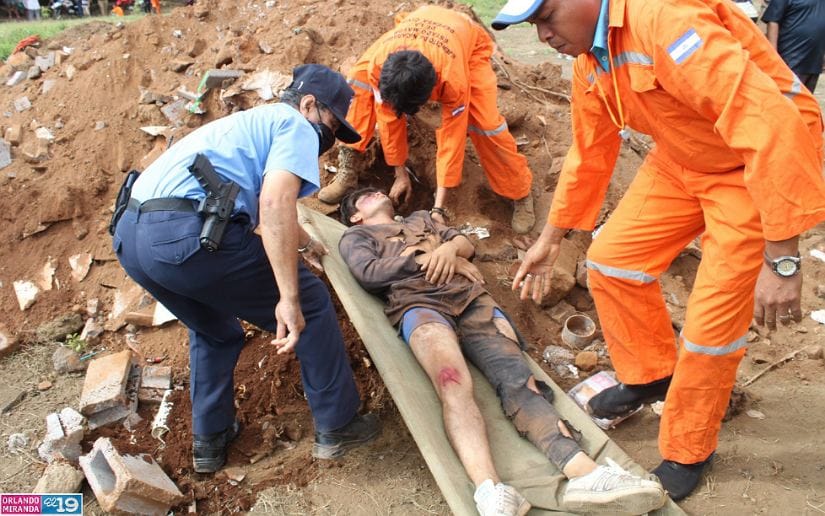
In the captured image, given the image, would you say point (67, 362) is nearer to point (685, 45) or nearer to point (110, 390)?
point (110, 390)

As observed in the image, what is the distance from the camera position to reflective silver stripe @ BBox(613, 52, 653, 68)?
2.23 meters

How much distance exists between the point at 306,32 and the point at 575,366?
3.87m

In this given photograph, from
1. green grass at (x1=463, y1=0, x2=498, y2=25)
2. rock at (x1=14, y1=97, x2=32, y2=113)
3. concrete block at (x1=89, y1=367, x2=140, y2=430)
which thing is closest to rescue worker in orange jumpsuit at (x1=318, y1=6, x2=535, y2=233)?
concrete block at (x1=89, y1=367, x2=140, y2=430)

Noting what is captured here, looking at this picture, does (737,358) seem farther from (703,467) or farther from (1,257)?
(1,257)

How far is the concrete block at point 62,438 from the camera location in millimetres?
3123

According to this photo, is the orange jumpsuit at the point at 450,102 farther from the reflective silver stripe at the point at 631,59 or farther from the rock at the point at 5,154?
the rock at the point at 5,154

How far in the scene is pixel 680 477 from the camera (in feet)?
8.83

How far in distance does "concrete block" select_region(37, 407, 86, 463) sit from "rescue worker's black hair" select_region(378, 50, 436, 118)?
8.76ft

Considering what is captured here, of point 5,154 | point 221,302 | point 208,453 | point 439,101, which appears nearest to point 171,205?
point 221,302

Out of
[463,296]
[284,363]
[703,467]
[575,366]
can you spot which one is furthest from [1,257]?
[703,467]

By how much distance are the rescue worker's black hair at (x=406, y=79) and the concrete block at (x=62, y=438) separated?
2.67 m

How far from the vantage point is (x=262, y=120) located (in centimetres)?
267

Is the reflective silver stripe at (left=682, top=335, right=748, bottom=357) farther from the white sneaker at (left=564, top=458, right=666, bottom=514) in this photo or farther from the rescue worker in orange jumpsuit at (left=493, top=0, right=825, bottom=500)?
the white sneaker at (left=564, top=458, right=666, bottom=514)

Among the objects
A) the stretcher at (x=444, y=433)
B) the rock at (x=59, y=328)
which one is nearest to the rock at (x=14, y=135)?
the rock at (x=59, y=328)
